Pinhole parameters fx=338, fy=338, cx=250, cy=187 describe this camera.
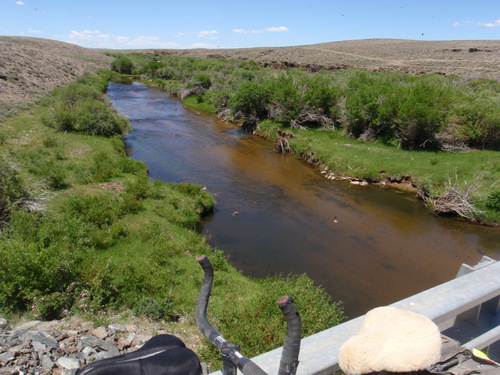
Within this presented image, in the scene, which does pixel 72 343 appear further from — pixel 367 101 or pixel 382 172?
pixel 367 101

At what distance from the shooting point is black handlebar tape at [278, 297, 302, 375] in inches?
57.7

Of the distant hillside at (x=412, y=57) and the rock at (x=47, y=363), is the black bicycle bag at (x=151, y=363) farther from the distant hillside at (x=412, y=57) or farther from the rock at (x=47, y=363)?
the distant hillside at (x=412, y=57)

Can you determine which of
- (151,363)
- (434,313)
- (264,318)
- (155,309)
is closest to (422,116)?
(264,318)

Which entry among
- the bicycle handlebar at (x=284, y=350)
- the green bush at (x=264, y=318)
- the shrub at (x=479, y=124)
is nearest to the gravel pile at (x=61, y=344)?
the green bush at (x=264, y=318)

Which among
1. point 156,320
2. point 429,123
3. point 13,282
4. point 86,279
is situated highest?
point 429,123

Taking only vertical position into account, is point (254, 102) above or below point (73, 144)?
above

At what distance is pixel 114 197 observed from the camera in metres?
14.4

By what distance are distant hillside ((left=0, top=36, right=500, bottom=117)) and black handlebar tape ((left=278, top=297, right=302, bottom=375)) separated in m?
30.4

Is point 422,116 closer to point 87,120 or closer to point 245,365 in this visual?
point 87,120

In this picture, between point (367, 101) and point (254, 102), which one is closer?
point (367, 101)

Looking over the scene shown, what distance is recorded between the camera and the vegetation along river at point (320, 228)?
12.6 meters

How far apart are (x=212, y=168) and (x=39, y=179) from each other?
1061 cm

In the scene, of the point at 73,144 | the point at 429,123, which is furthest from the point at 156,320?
the point at 429,123

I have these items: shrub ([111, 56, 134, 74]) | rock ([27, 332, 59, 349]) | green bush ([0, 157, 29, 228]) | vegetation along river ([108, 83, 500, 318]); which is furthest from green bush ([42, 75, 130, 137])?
shrub ([111, 56, 134, 74])
